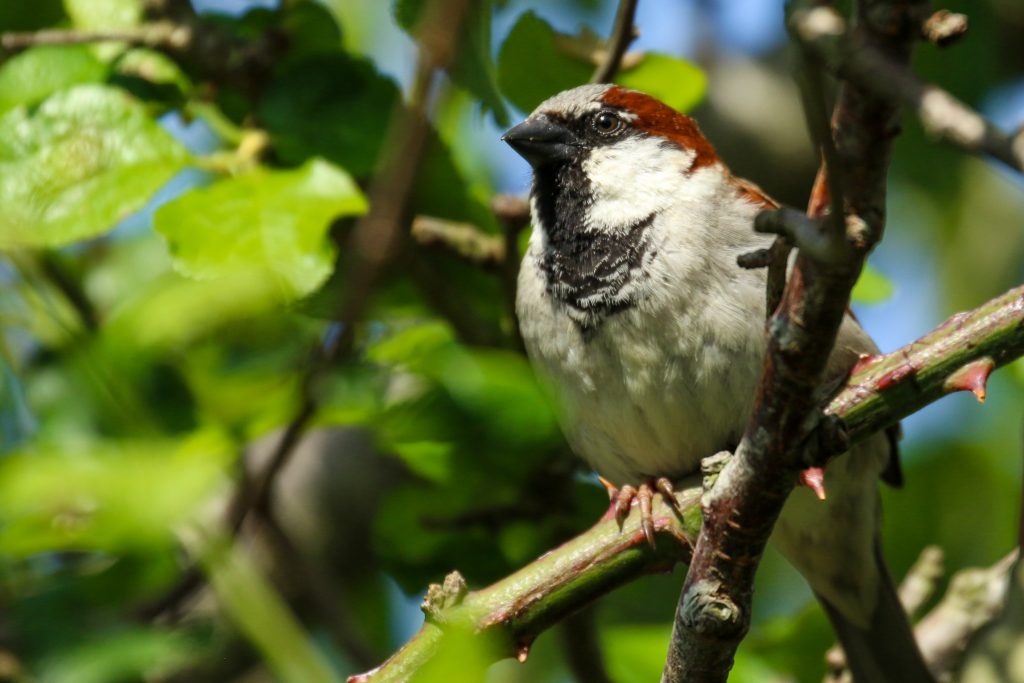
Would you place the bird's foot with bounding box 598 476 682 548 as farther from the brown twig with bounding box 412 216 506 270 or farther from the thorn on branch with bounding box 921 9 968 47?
the thorn on branch with bounding box 921 9 968 47

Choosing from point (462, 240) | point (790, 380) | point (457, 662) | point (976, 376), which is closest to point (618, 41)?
point (462, 240)

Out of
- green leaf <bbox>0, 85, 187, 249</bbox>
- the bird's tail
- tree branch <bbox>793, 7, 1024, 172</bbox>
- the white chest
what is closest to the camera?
tree branch <bbox>793, 7, 1024, 172</bbox>

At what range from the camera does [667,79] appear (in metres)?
3.36

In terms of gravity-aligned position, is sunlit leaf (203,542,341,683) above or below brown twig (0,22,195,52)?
below

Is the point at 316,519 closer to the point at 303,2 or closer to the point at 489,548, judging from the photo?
the point at 489,548

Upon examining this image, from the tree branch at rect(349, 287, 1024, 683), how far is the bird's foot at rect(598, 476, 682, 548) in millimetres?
15

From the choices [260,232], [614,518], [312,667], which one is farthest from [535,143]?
[312,667]

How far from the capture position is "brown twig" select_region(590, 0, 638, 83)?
2986mm

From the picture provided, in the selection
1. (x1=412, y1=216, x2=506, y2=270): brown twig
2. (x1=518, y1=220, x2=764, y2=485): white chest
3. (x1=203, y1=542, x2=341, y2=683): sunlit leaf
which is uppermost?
(x1=412, y1=216, x2=506, y2=270): brown twig

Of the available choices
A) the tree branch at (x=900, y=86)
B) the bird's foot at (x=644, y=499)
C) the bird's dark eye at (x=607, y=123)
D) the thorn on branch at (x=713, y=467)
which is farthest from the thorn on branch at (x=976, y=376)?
the bird's dark eye at (x=607, y=123)

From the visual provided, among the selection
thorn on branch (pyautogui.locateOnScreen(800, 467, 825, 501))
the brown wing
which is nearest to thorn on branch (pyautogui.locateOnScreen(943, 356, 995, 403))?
thorn on branch (pyautogui.locateOnScreen(800, 467, 825, 501))

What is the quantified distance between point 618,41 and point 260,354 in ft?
3.52

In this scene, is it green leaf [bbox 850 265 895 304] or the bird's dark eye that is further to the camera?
the bird's dark eye

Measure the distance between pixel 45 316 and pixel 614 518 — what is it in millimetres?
1232
